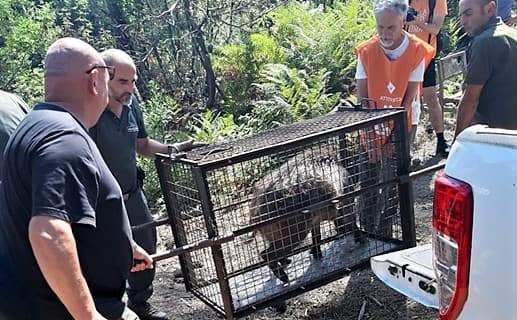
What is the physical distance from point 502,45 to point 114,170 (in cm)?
280

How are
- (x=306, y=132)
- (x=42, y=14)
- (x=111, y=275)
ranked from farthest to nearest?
(x=42, y=14) → (x=306, y=132) → (x=111, y=275)

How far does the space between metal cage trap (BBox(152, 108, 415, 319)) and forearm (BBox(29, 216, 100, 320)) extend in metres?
1.29

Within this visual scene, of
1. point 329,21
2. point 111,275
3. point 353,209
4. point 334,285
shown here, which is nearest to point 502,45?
point 353,209

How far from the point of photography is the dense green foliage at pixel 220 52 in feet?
25.1

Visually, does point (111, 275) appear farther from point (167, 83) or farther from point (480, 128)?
point (167, 83)

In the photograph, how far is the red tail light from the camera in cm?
160

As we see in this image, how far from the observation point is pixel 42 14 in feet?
25.0

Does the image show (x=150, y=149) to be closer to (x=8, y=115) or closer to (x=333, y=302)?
(x=8, y=115)

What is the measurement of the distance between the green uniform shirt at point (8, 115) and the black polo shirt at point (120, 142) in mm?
436

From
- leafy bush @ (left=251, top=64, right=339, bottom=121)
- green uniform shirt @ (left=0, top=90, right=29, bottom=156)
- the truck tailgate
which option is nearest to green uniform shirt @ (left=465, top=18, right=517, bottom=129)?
the truck tailgate

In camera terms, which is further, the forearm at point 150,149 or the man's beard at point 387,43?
the man's beard at point 387,43

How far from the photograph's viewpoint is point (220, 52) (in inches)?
356

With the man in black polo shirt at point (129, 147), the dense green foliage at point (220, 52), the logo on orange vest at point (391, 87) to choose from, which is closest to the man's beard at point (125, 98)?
the man in black polo shirt at point (129, 147)

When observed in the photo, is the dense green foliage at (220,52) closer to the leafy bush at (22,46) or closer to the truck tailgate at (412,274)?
the leafy bush at (22,46)
